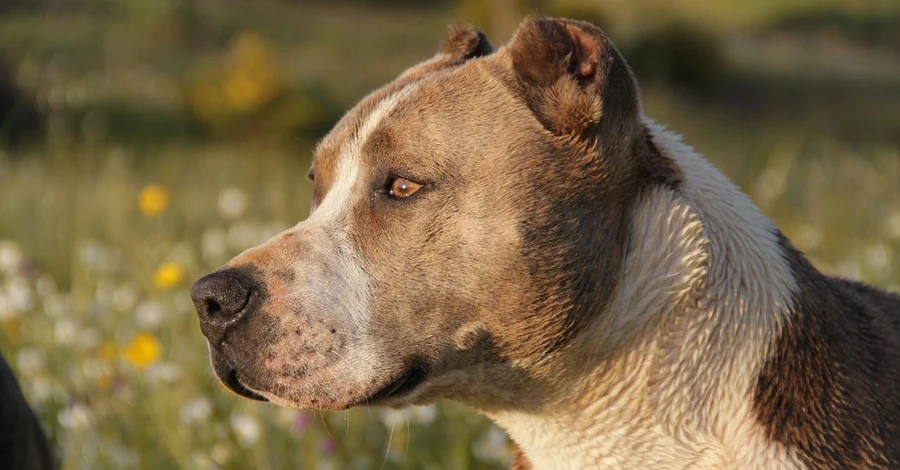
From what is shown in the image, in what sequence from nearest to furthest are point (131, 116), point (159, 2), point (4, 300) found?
point (4, 300) < point (131, 116) < point (159, 2)

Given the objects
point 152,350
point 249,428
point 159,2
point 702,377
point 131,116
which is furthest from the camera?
point 159,2

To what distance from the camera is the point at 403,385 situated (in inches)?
108

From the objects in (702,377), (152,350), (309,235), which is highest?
(309,235)

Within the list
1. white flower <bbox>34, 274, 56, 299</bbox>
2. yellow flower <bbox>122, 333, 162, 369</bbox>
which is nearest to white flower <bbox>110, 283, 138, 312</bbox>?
white flower <bbox>34, 274, 56, 299</bbox>

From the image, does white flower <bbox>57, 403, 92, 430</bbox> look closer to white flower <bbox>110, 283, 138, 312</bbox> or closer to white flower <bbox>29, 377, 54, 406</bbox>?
white flower <bbox>29, 377, 54, 406</bbox>

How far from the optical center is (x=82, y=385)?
4.20 metres

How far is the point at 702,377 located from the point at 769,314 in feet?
0.78

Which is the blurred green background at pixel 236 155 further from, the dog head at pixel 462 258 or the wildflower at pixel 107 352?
the dog head at pixel 462 258

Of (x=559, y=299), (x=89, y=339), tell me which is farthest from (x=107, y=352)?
(x=559, y=299)

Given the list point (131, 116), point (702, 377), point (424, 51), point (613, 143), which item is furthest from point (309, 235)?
point (424, 51)

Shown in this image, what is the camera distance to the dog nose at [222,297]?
8.71 ft

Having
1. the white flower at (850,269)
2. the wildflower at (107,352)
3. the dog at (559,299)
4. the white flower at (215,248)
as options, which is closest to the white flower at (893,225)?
the white flower at (850,269)

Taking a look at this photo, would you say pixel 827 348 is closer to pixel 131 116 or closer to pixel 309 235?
pixel 309 235

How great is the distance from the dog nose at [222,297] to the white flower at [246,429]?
116 centimetres
